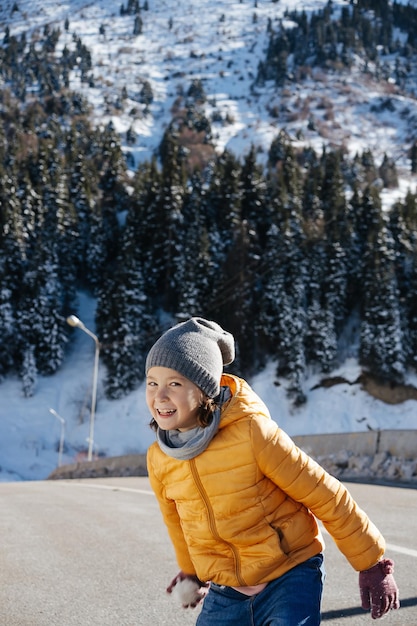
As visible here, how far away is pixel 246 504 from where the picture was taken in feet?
7.77

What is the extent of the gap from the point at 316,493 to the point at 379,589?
39cm

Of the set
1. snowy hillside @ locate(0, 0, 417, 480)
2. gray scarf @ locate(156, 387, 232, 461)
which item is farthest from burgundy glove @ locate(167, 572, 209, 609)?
snowy hillside @ locate(0, 0, 417, 480)

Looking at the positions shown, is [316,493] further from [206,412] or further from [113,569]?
[113,569]

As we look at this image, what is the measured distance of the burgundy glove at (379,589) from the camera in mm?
2219

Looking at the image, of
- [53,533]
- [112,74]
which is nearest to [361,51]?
[112,74]

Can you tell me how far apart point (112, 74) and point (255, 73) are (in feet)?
140

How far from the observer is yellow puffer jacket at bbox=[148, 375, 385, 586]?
2.34 m

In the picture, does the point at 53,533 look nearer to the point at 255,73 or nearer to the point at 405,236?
the point at 405,236

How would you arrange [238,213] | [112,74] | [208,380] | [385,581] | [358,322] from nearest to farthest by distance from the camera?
[385,581], [208,380], [358,322], [238,213], [112,74]

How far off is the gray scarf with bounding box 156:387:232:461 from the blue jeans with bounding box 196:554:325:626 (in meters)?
0.55

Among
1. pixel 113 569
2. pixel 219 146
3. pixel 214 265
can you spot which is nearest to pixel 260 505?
pixel 113 569

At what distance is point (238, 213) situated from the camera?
225 feet

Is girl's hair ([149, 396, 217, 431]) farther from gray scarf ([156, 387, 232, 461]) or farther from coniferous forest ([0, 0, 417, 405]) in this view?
coniferous forest ([0, 0, 417, 405])

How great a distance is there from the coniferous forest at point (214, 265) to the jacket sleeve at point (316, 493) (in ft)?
168
